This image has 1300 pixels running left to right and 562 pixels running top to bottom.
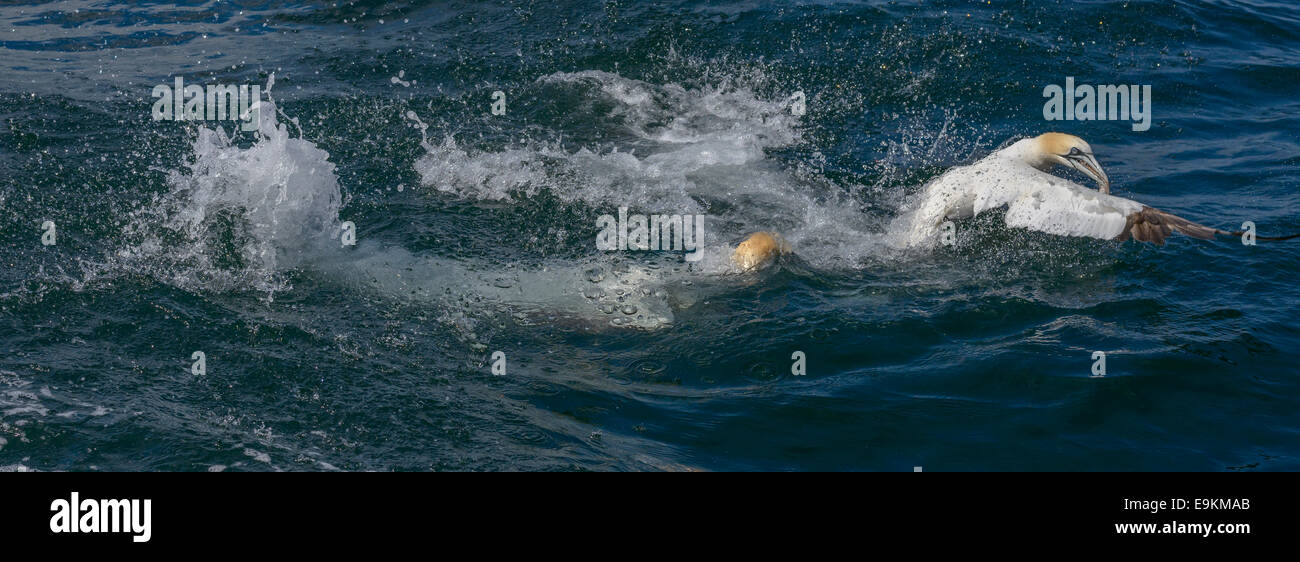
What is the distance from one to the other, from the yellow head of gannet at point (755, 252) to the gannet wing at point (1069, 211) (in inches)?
76.2

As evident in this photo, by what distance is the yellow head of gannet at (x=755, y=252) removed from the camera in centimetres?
799

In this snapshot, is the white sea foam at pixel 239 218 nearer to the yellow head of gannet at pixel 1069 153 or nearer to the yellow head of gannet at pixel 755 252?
the yellow head of gannet at pixel 755 252

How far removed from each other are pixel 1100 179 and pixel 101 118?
9558mm

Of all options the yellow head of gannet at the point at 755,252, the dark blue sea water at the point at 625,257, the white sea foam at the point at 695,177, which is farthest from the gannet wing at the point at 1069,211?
A: the yellow head of gannet at the point at 755,252

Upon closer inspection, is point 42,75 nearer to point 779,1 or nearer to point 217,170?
point 217,170

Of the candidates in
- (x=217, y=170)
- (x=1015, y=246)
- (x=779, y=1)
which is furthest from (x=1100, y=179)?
(x=217, y=170)

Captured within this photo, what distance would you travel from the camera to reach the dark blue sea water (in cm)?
611

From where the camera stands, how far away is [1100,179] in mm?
8633

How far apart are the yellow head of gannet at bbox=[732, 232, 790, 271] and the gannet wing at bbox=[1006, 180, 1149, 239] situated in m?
1.94

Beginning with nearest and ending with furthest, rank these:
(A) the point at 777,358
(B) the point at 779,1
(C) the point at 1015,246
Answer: (A) the point at 777,358
(C) the point at 1015,246
(B) the point at 779,1

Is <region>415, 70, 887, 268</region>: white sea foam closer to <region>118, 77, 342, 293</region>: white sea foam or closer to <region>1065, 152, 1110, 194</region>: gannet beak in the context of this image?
<region>118, 77, 342, 293</region>: white sea foam

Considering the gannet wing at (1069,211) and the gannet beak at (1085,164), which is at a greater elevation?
the gannet beak at (1085,164)

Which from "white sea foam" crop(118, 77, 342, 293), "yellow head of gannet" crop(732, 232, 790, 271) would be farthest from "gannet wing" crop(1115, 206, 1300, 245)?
"white sea foam" crop(118, 77, 342, 293)
